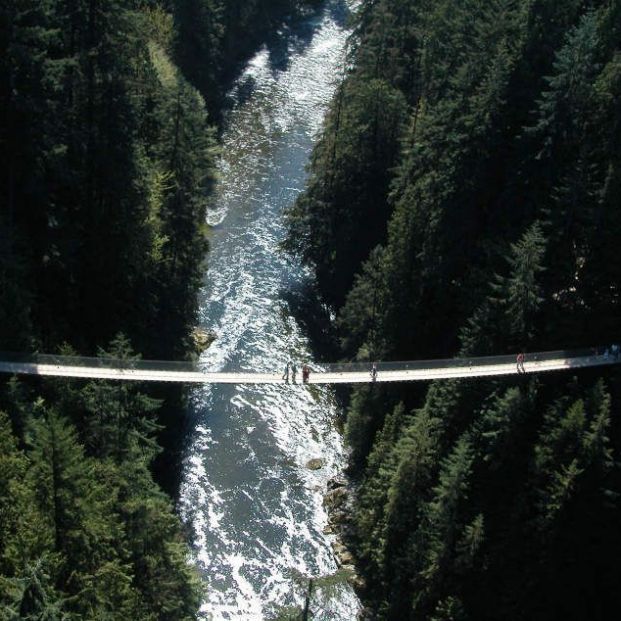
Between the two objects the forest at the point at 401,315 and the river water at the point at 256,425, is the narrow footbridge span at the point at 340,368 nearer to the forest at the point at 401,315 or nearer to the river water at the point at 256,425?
the forest at the point at 401,315

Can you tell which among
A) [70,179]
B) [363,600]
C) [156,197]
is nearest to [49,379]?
[70,179]

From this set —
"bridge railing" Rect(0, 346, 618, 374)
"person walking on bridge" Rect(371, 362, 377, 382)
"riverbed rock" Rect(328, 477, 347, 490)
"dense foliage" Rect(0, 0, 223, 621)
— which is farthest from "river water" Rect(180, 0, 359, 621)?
"person walking on bridge" Rect(371, 362, 377, 382)

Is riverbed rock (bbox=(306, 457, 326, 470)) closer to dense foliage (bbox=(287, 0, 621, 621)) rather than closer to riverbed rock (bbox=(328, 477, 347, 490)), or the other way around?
riverbed rock (bbox=(328, 477, 347, 490))

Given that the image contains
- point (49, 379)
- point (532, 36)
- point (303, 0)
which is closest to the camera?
point (49, 379)

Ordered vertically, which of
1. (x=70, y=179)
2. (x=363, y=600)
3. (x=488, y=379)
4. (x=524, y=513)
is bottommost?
(x=363, y=600)

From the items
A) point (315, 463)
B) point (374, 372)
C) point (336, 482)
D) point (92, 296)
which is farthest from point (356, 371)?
point (92, 296)

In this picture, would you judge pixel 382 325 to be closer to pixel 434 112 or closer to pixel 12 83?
pixel 434 112

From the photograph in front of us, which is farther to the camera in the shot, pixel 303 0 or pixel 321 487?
pixel 303 0
